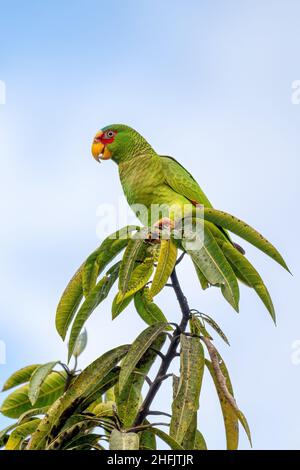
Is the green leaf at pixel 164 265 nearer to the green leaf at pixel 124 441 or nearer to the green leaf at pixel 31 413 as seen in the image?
the green leaf at pixel 124 441

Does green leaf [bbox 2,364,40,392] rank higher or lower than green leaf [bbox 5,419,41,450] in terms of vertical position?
higher

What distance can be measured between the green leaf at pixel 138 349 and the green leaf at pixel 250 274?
0.41 m

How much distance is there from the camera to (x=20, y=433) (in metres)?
3.18

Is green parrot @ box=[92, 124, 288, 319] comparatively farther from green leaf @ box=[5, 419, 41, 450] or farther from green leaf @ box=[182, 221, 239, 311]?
green leaf @ box=[5, 419, 41, 450]

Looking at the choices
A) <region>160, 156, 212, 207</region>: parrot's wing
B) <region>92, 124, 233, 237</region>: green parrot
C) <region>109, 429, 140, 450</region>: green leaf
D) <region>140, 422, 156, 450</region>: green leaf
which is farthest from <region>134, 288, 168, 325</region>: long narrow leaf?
<region>160, 156, 212, 207</region>: parrot's wing

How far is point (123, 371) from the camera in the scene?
283 cm

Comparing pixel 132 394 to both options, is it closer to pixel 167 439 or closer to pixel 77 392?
pixel 77 392

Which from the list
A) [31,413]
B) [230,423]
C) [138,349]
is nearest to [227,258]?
[138,349]

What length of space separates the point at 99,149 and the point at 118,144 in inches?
6.2

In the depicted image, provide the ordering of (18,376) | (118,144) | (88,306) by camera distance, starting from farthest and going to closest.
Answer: (118,144) → (18,376) → (88,306)

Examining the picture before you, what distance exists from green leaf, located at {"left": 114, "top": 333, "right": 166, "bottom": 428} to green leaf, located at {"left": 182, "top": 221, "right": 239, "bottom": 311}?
0.38 metres

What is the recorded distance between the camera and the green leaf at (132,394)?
2.98 meters

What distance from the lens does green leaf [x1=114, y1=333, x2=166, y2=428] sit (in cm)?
298
